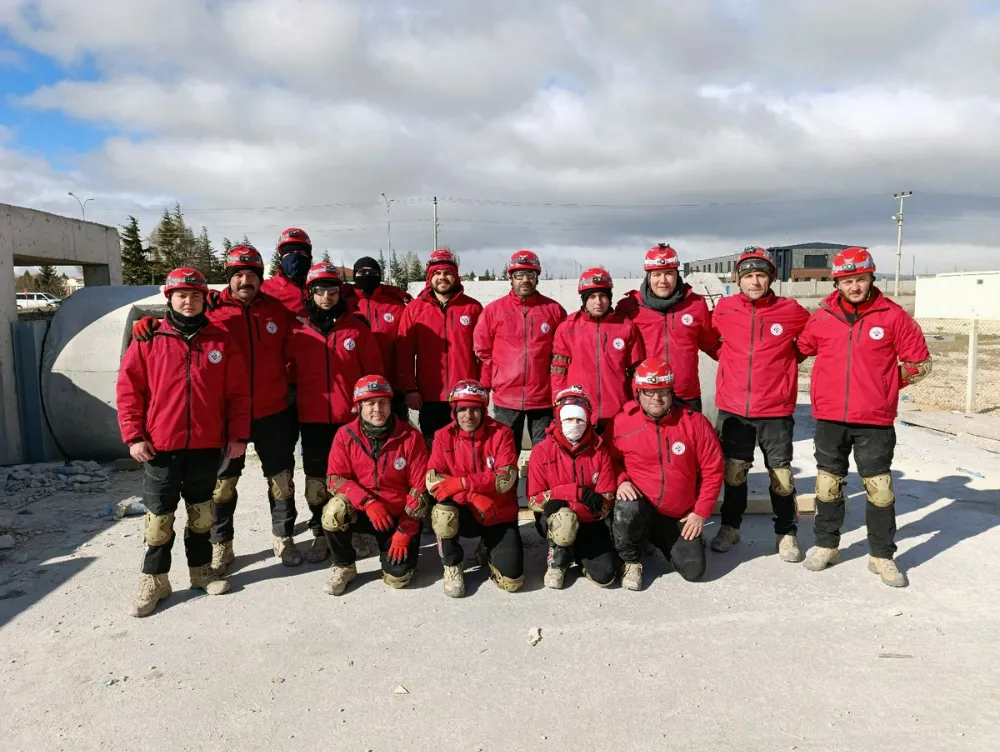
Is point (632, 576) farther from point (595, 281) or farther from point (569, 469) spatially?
point (595, 281)

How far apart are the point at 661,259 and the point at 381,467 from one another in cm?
240

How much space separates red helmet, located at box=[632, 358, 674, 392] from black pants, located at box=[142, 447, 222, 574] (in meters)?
2.70

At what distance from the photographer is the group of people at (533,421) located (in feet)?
13.2

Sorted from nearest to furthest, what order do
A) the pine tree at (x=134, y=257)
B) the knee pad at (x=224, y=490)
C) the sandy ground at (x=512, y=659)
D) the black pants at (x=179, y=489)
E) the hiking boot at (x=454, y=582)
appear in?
the sandy ground at (x=512, y=659)
the black pants at (x=179, y=489)
the hiking boot at (x=454, y=582)
the knee pad at (x=224, y=490)
the pine tree at (x=134, y=257)

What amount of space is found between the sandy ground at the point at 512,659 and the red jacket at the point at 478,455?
1.84 feet

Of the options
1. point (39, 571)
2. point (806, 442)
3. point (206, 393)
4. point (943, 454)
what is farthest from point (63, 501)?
point (943, 454)

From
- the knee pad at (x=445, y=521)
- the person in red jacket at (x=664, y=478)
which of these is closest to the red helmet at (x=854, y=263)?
the person in red jacket at (x=664, y=478)

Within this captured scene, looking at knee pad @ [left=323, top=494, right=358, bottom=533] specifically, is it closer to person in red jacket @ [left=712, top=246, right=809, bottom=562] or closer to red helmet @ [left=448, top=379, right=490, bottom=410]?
red helmet @ [left=448, top=379, right=490, bottom=410]

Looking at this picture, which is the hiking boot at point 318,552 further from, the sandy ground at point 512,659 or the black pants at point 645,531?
the black pants at point 645,531

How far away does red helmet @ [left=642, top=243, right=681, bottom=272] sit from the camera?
15.1 ft

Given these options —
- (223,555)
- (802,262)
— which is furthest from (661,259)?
(802,262)

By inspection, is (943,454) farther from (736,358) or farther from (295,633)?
(295,633)

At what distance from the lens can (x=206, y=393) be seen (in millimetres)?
3969

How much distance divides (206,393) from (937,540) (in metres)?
5.25
